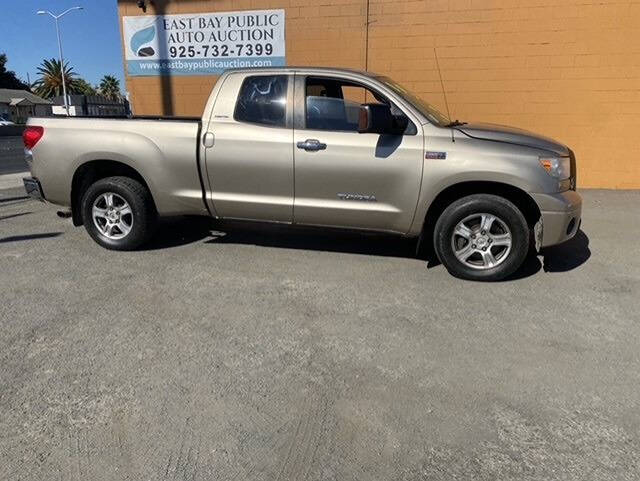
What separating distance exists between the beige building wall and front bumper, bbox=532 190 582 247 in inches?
183

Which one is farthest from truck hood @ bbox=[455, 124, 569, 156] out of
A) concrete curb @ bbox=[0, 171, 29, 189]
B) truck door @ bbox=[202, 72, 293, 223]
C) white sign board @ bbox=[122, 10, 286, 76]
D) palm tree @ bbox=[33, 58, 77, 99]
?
palm tree @ bbox=[33, 58, 77, 99]

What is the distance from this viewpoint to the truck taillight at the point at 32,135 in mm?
5449

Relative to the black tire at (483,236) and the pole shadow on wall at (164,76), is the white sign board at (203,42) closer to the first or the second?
the pole shadow on wall at (164,76)

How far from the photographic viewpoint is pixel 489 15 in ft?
27.6

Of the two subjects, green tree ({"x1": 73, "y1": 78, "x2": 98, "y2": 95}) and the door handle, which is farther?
green tree ({"x1": 73, "y1": 78, "x2": 98, "y2": 95})

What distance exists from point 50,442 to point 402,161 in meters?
3.39

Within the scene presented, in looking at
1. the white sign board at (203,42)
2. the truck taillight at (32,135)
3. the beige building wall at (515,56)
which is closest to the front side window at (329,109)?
the truck taillight at (32,135)

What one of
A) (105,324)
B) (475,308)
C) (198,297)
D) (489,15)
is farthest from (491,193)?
(489,15)

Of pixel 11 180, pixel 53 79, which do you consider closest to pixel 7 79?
pixel 53 79

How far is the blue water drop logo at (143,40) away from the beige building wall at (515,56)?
221 centimetres

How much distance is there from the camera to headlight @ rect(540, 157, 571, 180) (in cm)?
446

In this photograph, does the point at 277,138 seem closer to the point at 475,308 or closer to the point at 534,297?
the point at 475,308

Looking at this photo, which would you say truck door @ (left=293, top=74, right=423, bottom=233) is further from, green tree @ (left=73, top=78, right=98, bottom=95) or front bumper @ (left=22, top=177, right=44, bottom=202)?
green tree @ (left=73, top=78, right=98, bottom=95)

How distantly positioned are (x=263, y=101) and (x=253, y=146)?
47 centimetres
